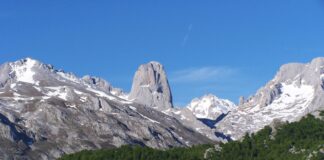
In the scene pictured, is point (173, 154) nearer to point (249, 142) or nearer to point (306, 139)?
point (249, 142)

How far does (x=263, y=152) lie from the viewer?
131000 millimetres

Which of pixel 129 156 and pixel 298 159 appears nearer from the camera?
pixel 298 159

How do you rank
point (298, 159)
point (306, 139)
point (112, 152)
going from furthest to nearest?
point (112, 152) → point (306, 139) → point (298, 159)

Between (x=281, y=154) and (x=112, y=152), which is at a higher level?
(x=112, y=152)

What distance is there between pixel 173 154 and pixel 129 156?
8046 millimetres

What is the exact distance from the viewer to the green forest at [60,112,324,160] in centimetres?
12825

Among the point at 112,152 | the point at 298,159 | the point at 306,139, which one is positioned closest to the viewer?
the point at 298,159

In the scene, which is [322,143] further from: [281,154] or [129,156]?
[129,156]

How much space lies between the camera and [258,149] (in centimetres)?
13288

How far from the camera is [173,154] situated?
451 ft

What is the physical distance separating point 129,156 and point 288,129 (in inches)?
1103

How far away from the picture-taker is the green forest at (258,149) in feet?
421

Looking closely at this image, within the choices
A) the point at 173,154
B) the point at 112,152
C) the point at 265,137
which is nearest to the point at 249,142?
the point at 265,137

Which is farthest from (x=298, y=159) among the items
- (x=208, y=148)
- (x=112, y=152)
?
(x=112, y=152)
